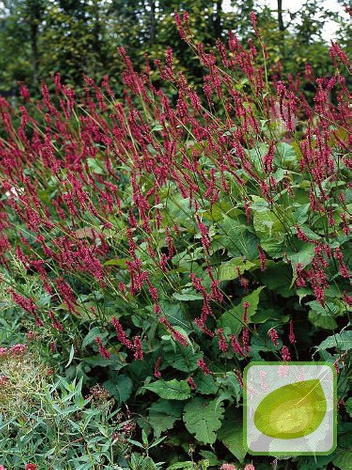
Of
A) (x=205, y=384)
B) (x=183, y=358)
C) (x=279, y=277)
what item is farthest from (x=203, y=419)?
(x=279, y=277)

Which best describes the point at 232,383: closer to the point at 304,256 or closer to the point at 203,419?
the point at 203,419

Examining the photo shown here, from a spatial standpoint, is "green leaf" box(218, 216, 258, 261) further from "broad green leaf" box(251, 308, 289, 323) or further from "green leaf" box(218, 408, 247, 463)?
"green leaf" box(218, 408, 247, 463)

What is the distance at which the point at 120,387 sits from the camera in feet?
9.46

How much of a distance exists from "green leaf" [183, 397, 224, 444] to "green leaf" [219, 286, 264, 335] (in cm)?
31

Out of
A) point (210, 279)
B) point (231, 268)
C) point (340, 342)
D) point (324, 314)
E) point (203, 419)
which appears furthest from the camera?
point (210, 279)

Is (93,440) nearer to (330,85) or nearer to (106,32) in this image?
(330,85)

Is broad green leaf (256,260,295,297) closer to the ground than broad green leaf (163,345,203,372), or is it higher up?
higher up

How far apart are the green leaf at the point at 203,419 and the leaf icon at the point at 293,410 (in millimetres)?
167

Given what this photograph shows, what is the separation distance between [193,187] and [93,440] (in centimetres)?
103

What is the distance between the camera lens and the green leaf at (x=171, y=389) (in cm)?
259

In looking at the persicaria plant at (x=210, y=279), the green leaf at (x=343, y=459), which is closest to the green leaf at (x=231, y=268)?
the persicaria plant at (x=210, y=279)

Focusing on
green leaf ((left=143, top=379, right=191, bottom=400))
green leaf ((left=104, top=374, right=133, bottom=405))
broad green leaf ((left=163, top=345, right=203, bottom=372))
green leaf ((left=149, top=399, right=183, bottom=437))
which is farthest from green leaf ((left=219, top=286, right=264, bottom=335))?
green leaf ((left=104, top=374, right=133, bottom=405))

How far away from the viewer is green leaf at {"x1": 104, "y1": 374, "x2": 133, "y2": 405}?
2.84m

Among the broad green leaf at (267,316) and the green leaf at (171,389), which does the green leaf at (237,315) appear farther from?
the green leaf at (171,389)
